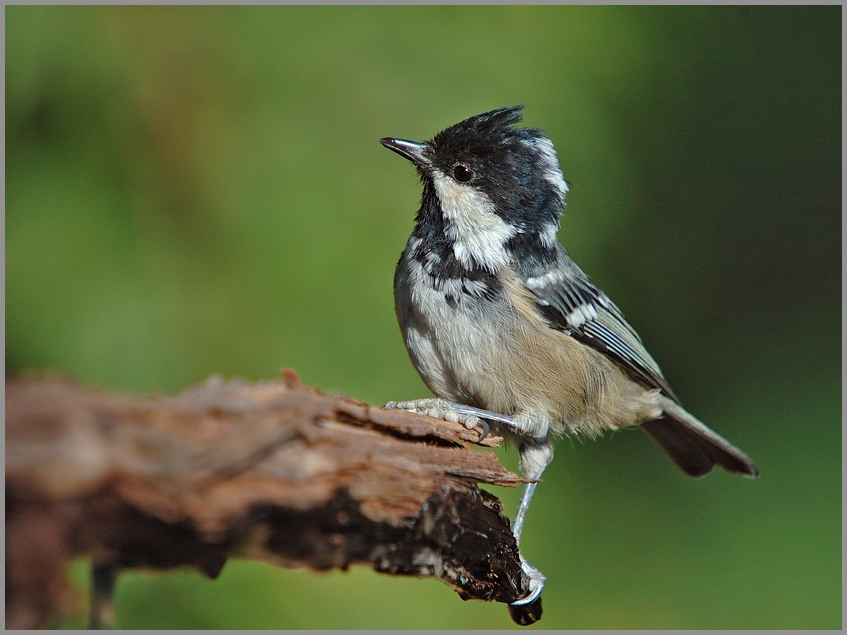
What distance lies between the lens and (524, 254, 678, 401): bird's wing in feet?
8.89

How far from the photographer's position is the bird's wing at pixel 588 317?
8.89 ft

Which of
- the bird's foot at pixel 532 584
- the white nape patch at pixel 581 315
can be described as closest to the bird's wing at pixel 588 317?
the white nape patch at pixel 581 315

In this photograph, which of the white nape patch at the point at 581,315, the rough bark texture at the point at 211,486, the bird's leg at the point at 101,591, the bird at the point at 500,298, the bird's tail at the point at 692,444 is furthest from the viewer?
the bird's tail at the point at 692,444

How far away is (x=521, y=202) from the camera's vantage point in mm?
2691

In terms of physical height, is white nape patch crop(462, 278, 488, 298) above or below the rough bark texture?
above

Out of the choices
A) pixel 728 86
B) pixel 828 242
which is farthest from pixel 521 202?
pixel 828 242

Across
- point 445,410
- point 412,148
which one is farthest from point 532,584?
point 412,148

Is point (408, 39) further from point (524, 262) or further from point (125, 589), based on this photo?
point (125, 589)

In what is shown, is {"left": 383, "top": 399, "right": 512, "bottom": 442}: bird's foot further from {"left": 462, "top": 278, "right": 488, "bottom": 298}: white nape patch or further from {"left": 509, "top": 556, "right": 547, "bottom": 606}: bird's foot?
{"left": 509, "top": 556, "right": 547, "bottom": 606}: bird's foot

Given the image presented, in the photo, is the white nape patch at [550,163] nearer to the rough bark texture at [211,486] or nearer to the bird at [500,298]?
the bird at [500,298]

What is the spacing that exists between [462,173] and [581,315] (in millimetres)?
751

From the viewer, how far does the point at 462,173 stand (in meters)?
2.70

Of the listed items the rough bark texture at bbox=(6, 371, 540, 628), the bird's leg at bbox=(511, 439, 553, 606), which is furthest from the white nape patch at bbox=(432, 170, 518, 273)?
the rough bark texture at bbox=(6, 371, 540, 628)

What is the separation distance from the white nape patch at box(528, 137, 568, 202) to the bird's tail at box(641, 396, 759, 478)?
1104mm
